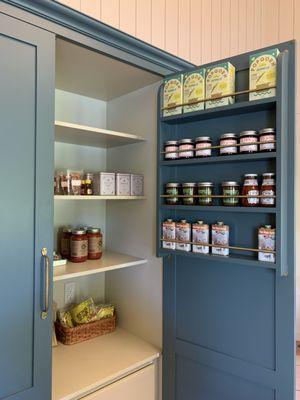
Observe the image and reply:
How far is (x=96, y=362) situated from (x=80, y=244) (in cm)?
58

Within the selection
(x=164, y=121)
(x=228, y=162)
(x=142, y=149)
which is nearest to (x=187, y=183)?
(x=228, y=162)

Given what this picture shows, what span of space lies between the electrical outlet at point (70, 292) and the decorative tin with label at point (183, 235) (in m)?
0.79

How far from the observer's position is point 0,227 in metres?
1.05

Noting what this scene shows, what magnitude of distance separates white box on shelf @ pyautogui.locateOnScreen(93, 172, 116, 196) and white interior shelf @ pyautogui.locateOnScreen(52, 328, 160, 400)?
2.72 feet

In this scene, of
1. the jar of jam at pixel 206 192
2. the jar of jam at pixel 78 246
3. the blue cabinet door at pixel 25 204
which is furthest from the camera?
the jar of jam at pixel 78 246

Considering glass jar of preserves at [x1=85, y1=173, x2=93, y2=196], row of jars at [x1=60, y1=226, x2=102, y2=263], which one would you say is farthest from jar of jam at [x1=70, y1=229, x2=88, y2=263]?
glass jar of preserves at [x1=85, y1=173, x2=93, y2=196]

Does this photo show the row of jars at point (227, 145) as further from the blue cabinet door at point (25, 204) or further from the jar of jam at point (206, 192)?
the blue cabinet door at point (25, 204)

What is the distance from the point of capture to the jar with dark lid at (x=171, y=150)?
58.6 inches

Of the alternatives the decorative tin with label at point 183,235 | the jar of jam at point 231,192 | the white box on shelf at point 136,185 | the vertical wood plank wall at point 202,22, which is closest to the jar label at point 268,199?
the jar of jam at point 231,192

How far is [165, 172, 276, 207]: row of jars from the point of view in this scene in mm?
1208

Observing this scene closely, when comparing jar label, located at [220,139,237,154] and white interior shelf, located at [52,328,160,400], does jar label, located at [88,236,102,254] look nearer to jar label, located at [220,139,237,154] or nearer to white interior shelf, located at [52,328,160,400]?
white interior shelf, located at [52,328,160,400]

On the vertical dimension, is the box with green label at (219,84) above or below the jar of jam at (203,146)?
above

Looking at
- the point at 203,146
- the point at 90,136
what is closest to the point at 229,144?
the point at 203,146

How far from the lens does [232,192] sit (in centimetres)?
130
